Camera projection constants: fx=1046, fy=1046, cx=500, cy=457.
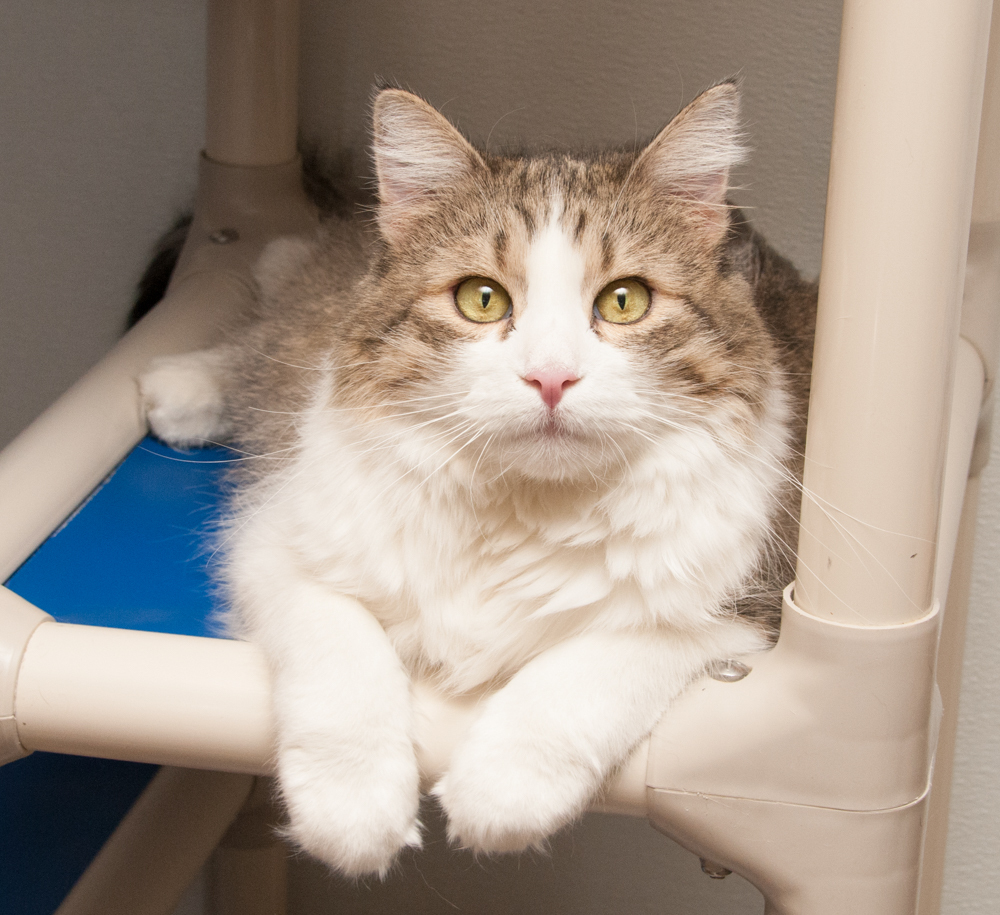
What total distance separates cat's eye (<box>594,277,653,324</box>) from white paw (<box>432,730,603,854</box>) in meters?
0.32

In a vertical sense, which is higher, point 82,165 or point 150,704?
point 82,165

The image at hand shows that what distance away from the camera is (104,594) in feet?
3.13

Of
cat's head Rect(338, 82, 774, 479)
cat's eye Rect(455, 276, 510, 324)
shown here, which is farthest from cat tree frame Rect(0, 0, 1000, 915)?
cat's eye Rect(455, 276, 510, 324)

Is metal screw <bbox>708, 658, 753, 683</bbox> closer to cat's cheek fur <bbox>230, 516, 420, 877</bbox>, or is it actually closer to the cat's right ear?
cat's cheek fur <bbox>230, 516, 420, 877</bbox>

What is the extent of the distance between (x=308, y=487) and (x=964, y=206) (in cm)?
56

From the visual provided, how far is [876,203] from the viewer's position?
59 centimetres

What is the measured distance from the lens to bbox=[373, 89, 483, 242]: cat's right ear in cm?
86

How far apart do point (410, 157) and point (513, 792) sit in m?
0.52

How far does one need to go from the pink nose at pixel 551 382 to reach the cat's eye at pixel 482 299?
11cm

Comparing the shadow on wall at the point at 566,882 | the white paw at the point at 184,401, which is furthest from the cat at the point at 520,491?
the shadow on wall at the point at 566,882

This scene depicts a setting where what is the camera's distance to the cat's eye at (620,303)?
0.81 m

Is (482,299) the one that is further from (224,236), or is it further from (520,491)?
(224,236)

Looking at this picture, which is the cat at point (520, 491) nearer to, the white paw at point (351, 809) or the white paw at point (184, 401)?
the white paw at point (351, 809)

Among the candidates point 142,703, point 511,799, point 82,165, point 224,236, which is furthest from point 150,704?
point 82,165
